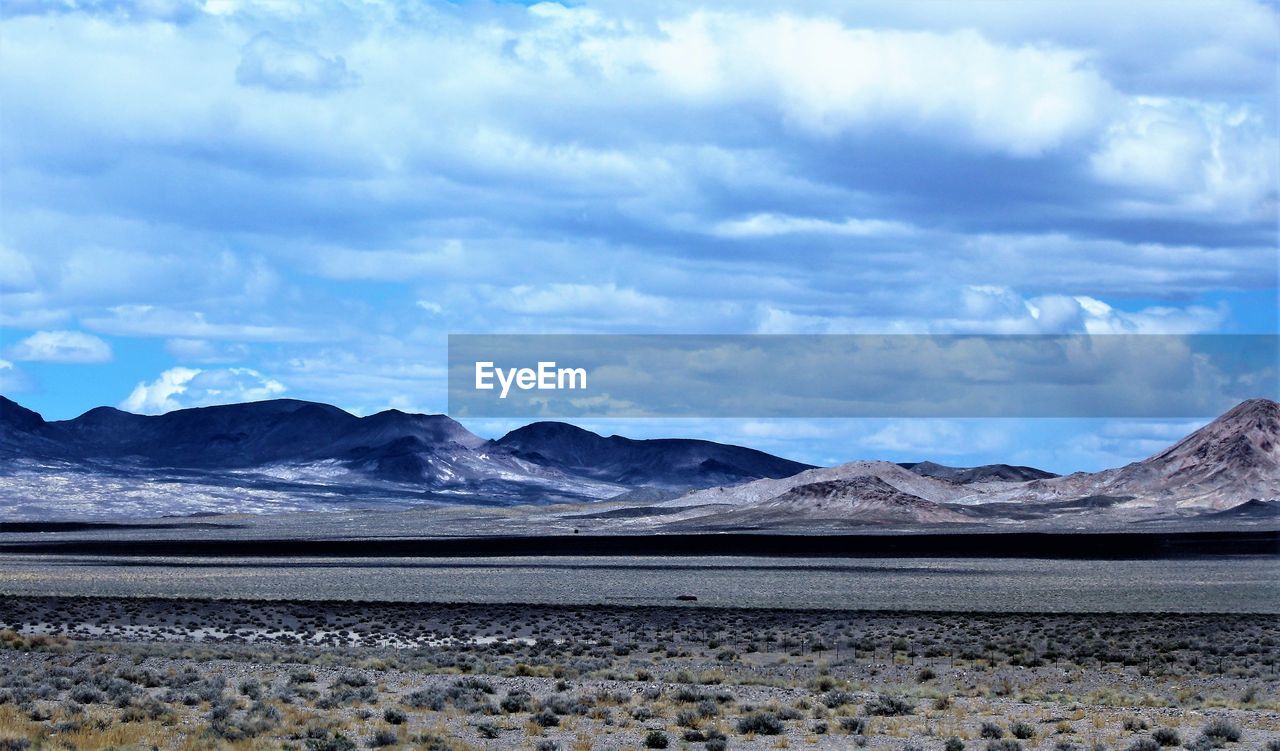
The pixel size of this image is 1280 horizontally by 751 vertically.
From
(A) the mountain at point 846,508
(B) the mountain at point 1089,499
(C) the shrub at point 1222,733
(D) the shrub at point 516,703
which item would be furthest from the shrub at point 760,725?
(B) the mountain at point 1089,499

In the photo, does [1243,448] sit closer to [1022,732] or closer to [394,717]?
[1022,732]

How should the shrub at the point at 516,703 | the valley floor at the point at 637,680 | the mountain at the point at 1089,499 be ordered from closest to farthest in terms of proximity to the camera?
the valley floor at the point at 637,680
the shrub at the point at 516,703
the mountain at the point at 1089,499

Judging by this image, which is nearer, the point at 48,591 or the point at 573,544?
the point at 48,591

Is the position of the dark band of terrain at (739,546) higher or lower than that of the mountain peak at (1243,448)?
lower

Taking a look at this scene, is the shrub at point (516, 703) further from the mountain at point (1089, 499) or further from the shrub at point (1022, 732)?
the mountain at point (1089, 499)

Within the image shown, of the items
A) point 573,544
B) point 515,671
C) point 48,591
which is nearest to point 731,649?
point 515,671

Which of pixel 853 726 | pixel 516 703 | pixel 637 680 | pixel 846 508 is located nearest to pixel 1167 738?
pixel 853 726

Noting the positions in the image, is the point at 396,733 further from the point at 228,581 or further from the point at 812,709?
the point at 228,581
